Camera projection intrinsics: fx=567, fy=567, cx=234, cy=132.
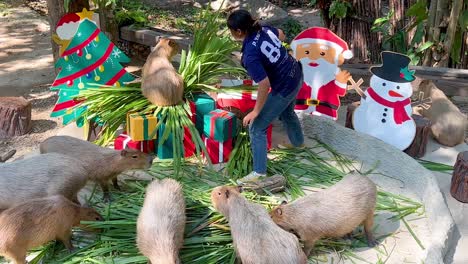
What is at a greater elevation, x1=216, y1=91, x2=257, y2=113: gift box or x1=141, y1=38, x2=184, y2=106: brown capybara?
x1=141, y1=38, x2=184, y2=106: brown capybara

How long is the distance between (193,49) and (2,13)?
646cm

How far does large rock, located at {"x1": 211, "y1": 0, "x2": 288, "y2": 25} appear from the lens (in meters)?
10.4

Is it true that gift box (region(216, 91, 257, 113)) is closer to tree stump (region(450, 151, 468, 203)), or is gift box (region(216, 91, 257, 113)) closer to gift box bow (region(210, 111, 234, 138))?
gift box bow (region(210, 111, 234, 138))

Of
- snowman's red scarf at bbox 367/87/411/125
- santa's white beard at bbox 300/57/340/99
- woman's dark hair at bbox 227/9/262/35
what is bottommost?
snowman's red scarf at bbox 367/87/411/125

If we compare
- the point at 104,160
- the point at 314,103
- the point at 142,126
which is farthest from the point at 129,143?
the point at 314,103

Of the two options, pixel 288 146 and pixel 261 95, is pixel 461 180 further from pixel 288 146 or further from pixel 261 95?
pixel 261 95

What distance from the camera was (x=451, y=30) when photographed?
6.64 metres

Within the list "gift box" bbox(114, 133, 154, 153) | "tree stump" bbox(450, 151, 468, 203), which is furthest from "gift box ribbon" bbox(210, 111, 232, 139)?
"tree stump" bbox(450, 151, 468, 203)

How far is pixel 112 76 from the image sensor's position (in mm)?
5418

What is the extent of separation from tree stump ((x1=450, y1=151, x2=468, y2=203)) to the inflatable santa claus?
132 cm

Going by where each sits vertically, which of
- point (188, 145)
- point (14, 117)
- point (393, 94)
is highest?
point (393, 94)

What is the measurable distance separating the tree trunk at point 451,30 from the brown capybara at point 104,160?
13.7ft

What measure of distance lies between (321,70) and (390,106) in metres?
0.74

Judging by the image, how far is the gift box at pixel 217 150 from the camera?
490 centimetres
